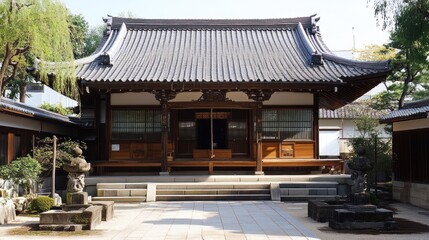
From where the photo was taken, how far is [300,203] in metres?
18.2

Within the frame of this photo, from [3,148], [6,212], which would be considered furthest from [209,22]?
[6,212]

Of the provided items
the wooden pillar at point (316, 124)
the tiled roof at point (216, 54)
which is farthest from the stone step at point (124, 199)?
the wooden pillar at point (316, 124)

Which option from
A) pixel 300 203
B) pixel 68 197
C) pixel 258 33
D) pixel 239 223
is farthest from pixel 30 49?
pixel 258 33

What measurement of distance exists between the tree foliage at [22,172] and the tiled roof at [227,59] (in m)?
5.21

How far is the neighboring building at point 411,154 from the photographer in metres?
18.0

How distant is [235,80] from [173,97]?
292 centimetres

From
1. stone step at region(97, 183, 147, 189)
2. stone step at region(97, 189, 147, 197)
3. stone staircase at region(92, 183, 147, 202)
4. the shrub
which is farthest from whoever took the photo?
stone step at region(97, 183, 147, 189)

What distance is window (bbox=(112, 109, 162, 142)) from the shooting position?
22.8 metres

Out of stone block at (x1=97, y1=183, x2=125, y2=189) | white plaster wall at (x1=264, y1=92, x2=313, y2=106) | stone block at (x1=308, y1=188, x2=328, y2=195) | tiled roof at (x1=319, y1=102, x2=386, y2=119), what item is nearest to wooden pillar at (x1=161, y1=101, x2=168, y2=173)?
stone block at (x1=97, y1=183, x2=125, y2=189)

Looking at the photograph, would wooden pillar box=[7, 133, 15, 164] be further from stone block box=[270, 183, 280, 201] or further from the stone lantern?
stone block box=[270, 183, 280, 201]

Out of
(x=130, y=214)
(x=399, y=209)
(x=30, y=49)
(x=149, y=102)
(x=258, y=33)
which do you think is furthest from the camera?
(x=258, y=33)

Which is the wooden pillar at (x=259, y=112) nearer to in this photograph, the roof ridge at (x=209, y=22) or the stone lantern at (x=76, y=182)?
the roof ridge at (x=209, y=22)

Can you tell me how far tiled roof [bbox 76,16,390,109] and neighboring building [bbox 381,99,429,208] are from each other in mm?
2275

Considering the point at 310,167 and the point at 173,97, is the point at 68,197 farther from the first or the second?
the point at 310,167
